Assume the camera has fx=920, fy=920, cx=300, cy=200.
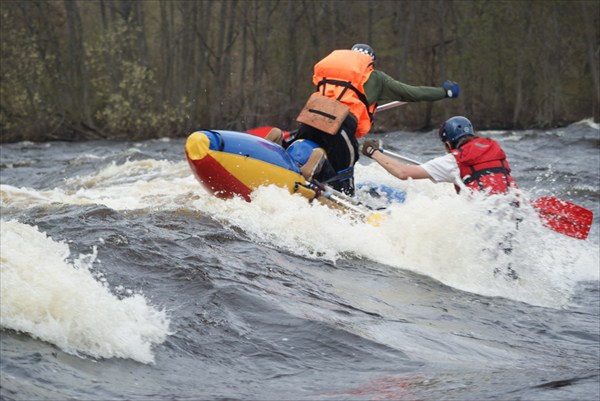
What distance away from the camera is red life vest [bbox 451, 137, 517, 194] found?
24.5ft

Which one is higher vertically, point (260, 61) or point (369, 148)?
point (369, 148)

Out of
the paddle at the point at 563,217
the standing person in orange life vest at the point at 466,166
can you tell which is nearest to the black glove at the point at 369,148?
the standing person in orange life vest at the point at 466,166

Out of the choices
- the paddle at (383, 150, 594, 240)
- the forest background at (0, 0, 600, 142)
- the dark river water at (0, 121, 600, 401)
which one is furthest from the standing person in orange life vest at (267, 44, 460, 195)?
the forest background at (0, 0, 600, 142)

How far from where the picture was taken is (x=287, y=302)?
5305 millimetres

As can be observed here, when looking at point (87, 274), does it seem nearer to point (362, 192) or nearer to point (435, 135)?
point (362, 192)

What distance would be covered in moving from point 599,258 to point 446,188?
109 inches

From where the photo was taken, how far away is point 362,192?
968 centimetres

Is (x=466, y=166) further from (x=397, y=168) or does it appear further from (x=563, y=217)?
(x=563, y=217)

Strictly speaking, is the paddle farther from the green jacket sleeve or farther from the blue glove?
the green jacket sleeve

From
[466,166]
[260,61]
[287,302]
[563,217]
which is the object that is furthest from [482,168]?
[260,61]

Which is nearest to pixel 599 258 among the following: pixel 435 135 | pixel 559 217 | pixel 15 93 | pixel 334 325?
pixel 559 217

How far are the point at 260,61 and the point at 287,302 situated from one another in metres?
23.5

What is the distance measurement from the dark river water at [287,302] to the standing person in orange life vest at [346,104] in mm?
1046

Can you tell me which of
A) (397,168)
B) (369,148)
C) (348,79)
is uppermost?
(348,79)
